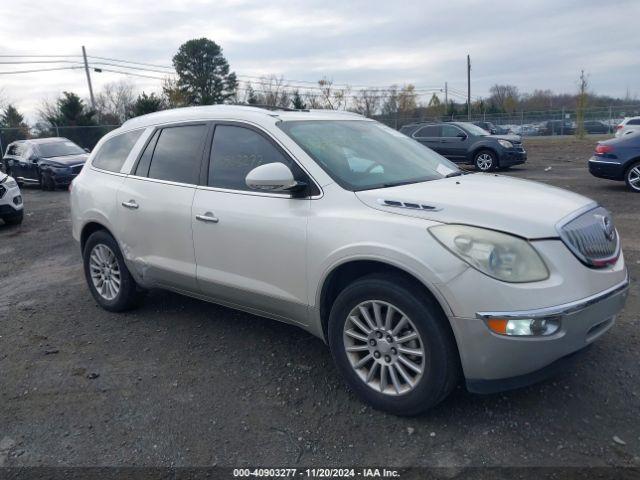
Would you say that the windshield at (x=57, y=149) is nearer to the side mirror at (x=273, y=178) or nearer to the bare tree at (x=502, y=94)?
the side mirror at (x=273, y=178)

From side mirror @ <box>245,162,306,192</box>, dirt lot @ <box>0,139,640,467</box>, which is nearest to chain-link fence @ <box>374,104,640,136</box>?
dirt lot @ <box>0,139,640,467</box>

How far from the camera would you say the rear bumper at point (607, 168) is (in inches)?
425

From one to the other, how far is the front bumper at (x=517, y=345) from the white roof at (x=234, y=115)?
2095 mm

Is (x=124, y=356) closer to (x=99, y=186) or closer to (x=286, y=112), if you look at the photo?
(x=99, y=186)

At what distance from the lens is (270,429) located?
10.2ft

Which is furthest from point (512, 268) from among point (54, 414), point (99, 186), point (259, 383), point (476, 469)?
point (99, 186)

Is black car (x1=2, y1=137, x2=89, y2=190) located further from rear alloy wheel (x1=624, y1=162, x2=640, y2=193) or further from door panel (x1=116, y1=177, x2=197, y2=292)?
rear alloy wheel (x1=624, y1=162, x2=640, y2=193)

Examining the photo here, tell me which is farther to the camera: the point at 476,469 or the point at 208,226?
the point at 208,226

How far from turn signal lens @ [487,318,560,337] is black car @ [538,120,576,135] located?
3648 centimetres

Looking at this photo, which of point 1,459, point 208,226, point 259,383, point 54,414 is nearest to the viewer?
point 1,459

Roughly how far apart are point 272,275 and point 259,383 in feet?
2.44

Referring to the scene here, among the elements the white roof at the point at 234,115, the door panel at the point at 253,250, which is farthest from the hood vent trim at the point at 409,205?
the white roof at the point at 234,115

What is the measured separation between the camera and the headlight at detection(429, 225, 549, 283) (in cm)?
268

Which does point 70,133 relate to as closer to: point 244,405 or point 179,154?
point 179,154
